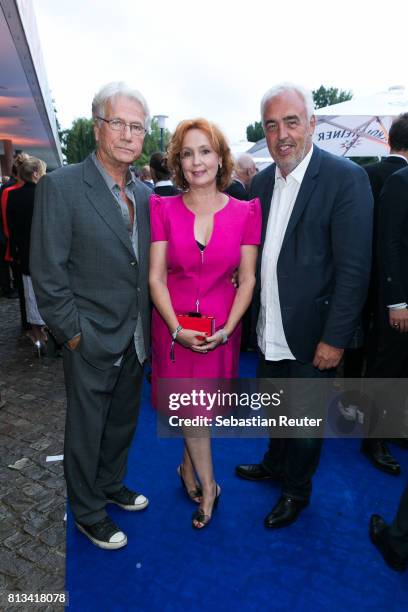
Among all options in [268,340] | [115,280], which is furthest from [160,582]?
[115,280]

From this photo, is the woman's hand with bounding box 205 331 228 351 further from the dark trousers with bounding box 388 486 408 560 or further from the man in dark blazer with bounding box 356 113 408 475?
the man in dark blazer with bounding box 356 113 408 475

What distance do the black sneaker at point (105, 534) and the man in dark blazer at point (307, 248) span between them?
107 centimetres

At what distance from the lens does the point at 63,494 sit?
2.85 metres

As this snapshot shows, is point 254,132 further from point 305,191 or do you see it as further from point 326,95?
point 305,191

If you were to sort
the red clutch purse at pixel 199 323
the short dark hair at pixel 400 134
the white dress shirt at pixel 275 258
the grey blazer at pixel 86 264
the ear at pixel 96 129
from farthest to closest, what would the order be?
the short dark hair at pixel 400 134
the white dress shirt at pixel 275 258
the red clutch purse at pixel 199 323
the ear at pixel 96 129
the grey blazer at pixel 86 264

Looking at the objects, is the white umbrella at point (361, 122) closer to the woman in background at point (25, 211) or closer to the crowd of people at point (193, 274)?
the woman in background at point (25, 211)

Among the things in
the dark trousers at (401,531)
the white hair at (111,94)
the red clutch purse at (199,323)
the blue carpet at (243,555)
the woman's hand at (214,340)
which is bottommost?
the blue carpet at (243,555)

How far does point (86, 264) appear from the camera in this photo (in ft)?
6.72

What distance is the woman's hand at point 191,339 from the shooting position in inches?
86.1

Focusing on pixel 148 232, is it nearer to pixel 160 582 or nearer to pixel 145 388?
pixel 160 582

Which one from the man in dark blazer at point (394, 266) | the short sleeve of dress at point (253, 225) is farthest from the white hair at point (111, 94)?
the man in dark blazer at point (394, 266)

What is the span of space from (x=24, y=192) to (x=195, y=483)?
3.76 metres

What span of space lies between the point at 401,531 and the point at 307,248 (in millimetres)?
1488

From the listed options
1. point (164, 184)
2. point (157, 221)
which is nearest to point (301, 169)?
point (157, 221)
